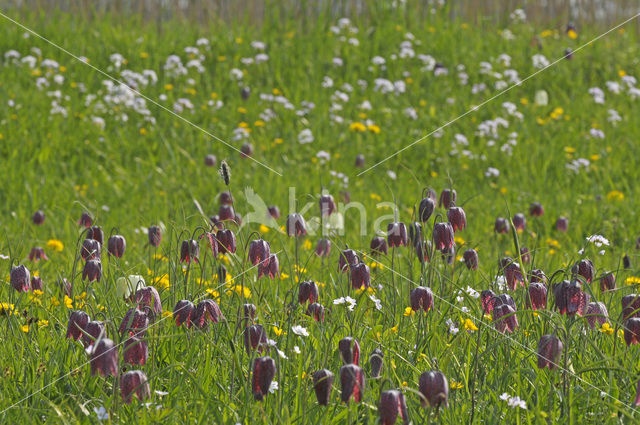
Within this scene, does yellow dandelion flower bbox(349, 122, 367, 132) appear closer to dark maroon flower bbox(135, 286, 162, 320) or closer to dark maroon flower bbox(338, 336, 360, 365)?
dark maroon flower bbox(135, 286, 162, 320)

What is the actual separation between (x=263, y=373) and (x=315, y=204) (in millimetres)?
3773

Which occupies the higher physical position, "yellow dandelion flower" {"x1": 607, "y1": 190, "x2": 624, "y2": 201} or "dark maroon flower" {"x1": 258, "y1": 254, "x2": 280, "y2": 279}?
"dark maroon flower" {"x1": 258, "y1": 254, "x2": 280, "y2": 279}

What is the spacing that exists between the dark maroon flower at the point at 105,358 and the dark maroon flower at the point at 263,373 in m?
0.33

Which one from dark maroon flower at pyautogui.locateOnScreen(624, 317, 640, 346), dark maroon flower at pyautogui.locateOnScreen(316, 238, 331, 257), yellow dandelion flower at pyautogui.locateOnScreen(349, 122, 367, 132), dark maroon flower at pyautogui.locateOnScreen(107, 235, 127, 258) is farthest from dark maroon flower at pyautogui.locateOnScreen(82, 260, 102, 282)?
yellow dandelion flower at pyautogui.locateOnScreen(349, 122, 367, 132)

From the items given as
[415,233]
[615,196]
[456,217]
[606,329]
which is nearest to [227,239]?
[415,233]

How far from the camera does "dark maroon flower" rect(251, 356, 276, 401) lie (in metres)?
1.95

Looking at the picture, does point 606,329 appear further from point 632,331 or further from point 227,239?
point 227,239

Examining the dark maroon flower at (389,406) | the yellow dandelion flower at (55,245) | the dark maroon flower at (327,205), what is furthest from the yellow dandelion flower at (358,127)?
the dark maroon flower at (389,406)

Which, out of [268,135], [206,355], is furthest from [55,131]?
[206,355]

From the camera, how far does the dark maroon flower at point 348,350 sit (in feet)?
6.42

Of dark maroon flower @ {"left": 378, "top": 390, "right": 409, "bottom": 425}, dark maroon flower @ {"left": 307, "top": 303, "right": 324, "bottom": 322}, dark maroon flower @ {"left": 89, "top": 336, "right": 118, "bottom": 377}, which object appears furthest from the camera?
dark maroon flower @ {"left": 307, "top": 303, "right": 324, "bottom": 322}

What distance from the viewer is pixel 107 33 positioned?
9.30 metres

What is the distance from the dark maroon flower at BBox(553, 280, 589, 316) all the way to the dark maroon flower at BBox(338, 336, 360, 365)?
0.61m

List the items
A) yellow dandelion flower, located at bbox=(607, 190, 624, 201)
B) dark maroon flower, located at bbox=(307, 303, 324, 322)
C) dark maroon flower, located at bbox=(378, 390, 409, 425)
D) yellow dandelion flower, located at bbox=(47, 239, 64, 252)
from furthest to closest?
yellow dandelion flower, located at bbox=(607, 190, 624, 201) < yellow dandelion flower, located at bbox=(47, 239, 64, 252) < dark maroon flower, located at bbox=(307, 303, 324, 322) < dark maroon flower, located at bbox=(378, 390, 409, 425)
